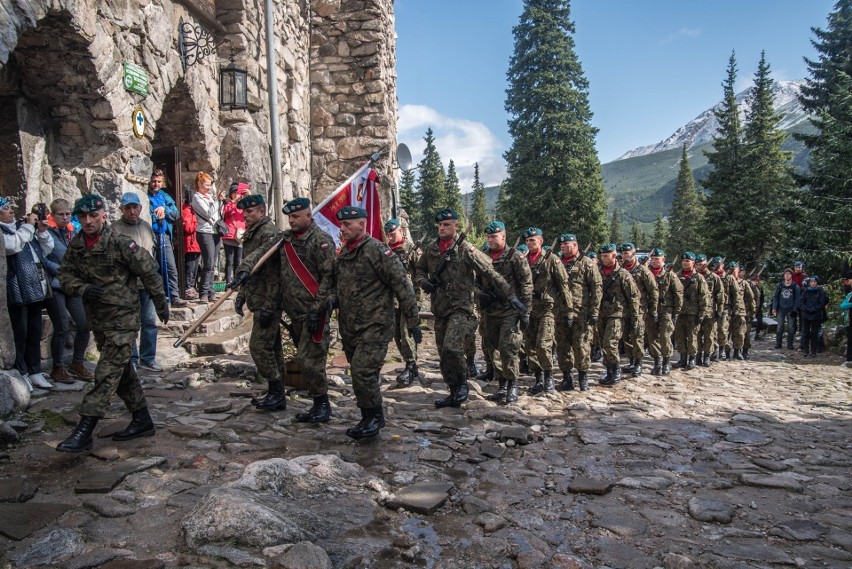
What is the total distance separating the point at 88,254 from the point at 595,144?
101ft

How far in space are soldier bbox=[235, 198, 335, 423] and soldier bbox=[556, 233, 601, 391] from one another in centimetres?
398

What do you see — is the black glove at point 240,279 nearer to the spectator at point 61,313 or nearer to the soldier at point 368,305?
the soldier at point 368,305

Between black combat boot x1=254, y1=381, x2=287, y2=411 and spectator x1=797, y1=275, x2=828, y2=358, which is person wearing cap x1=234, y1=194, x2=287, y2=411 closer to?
black combat boot x1=254, y1=381, x2=287, y2=411

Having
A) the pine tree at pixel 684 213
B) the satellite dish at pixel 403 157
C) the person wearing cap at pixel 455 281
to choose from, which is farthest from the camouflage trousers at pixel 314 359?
the pine tree at pixel 684 213

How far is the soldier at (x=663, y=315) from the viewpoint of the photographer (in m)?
10.4

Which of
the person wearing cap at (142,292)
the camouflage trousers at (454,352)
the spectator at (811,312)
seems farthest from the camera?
the spectator at (811,312)

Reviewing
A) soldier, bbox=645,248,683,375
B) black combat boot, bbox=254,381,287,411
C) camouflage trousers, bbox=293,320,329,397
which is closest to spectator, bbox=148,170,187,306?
black combat boot, bbox=254,381,287,411

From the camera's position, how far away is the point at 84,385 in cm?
612

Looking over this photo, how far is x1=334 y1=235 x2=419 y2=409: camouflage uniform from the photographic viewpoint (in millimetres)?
5164

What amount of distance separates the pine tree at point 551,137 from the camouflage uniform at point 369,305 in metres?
26.2

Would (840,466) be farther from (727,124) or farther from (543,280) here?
(727,124)

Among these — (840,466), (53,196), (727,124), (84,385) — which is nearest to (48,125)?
(53,196)

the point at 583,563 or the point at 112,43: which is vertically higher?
the point at 112,43

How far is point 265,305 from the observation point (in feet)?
19.3
